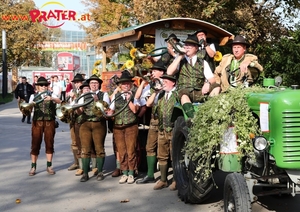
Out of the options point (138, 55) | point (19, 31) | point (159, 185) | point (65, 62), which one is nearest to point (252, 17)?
point (138, 55)

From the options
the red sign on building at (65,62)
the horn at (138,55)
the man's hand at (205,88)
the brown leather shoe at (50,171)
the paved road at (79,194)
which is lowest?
the paved road at (79,194)

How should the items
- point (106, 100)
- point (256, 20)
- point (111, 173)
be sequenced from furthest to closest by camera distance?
1. point (256, 20)
2. point (111, 173)
3. point (106, 100)

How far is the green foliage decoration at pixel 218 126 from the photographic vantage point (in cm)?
522

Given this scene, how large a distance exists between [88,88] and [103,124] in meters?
0.71

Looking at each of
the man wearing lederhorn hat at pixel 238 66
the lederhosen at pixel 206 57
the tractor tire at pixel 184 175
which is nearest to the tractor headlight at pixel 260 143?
the tractor tire at pixel 184 175

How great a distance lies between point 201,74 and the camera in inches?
279

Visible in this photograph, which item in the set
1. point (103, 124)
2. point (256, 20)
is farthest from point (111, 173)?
point (256, 20)

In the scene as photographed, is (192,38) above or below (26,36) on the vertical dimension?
below

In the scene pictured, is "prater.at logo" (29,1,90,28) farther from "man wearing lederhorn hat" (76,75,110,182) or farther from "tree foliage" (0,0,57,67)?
"man wearing lederhorn hat" (76,75,110,182)

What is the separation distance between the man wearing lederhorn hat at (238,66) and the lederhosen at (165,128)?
755 mm

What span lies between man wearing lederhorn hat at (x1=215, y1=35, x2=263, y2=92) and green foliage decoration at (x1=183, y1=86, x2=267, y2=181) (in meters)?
1.00

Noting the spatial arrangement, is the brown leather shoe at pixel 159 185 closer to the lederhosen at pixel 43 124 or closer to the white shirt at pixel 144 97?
the white shirt at pixel 144 97

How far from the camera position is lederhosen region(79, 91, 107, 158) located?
27.3ft

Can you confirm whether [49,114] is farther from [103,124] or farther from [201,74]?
[201,74]
